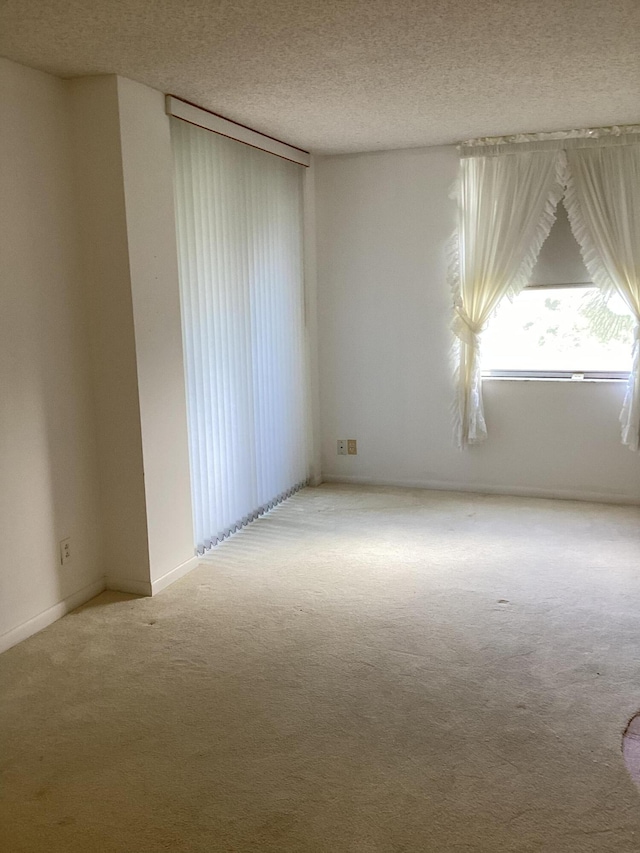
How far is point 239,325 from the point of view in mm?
4496

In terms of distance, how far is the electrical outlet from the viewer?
3404 millimetres

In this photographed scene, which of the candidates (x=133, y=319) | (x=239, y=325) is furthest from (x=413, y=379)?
(x=133, y=319)

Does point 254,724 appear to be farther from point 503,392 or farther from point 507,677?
point 503,392

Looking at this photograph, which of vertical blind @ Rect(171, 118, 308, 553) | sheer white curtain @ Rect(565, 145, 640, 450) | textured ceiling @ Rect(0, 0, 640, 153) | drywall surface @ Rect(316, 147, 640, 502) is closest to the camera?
textured ceiling @ Rect(0, 0, 640, 153)

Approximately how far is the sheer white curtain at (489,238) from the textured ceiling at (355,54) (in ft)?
1.78

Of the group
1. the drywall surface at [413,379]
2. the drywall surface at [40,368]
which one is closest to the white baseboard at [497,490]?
the drywall surface at [413,379]

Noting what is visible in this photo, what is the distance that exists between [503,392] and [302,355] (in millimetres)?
1452

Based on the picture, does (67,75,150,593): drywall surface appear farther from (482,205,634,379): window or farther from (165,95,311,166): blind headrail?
(482,205,634,379): window

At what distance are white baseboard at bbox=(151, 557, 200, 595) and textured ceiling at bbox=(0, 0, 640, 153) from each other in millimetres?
2333

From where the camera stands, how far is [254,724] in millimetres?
2488

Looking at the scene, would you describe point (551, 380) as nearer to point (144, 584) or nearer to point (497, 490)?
point (497, 490)

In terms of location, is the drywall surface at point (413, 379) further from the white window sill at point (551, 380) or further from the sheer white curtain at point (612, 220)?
the sheer white curtain at point (612, 220)

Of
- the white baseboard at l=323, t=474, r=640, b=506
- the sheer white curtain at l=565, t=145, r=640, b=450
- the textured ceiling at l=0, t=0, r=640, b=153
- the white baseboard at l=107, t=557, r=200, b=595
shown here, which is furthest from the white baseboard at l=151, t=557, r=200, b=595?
the sheer white curtain at l=565, t=145, r=640, b=450

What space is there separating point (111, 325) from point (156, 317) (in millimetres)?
224
